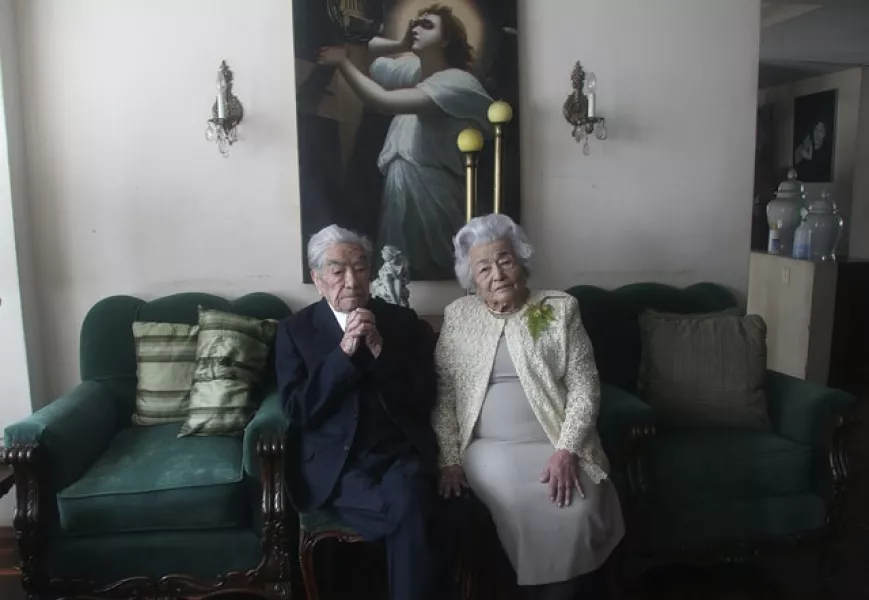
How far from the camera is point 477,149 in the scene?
2.65 metres

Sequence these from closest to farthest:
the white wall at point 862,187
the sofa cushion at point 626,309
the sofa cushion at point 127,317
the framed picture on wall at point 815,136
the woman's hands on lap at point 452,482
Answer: the woman's hands on lap at point 452,482 < the sofa cushion at point 127,317 < the sofa cushion at point 626,309 < the white wall at point 862,187 < the framed picture on wall at point 815,136

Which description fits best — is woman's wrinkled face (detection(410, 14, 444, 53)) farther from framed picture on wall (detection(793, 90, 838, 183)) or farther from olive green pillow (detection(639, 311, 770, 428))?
framed picture on wall (detection(793, 90, 838, 183))

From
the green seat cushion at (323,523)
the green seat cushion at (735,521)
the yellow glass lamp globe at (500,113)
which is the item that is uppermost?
the yellow glass lamp globe at (500,113)

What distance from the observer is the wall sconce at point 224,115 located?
273 cm

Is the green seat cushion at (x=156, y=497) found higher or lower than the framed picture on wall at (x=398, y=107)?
lower

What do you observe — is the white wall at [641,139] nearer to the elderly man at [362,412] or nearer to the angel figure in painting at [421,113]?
the angel figure in painting at [421,113]

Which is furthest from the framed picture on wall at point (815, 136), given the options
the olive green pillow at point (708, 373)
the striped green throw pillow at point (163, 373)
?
the striped green throw pillow at point (163, 373)

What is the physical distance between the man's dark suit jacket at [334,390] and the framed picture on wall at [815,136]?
486 cm

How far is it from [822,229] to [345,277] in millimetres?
3339

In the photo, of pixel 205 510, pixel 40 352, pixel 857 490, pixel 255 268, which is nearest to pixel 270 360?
pixel 255 268

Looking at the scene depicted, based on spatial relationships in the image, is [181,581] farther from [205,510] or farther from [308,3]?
[308,3]

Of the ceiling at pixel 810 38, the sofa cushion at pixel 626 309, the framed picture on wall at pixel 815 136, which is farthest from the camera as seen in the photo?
the framed picture on wall at pixel 815 136

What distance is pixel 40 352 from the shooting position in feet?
9.29

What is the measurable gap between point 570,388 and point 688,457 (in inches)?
20.5
